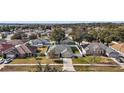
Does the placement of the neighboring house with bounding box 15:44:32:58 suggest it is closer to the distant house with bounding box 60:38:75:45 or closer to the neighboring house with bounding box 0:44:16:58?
the neighboring house with bounding box 0:44:16:58

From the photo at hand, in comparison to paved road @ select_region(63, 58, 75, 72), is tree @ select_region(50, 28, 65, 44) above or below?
above

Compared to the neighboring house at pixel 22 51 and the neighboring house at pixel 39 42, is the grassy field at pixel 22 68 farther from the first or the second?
the neighboring house at pixel 39 42

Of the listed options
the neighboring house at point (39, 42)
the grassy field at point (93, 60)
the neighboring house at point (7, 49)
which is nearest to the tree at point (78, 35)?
the grassy field at point (93, 60)

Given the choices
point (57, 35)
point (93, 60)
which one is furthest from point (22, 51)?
point (93, 60)

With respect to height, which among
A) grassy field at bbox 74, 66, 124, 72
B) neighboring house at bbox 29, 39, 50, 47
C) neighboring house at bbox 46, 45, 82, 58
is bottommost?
grassy field at bbox 74, 66, 124, 72

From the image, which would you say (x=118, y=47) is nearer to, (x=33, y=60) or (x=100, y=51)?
(x=100, y=51)

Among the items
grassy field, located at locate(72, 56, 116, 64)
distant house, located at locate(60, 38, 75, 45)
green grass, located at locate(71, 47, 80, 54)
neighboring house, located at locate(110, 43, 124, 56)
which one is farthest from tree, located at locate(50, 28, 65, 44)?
neighboring house, located at locate(110, 43, 124, 56)
